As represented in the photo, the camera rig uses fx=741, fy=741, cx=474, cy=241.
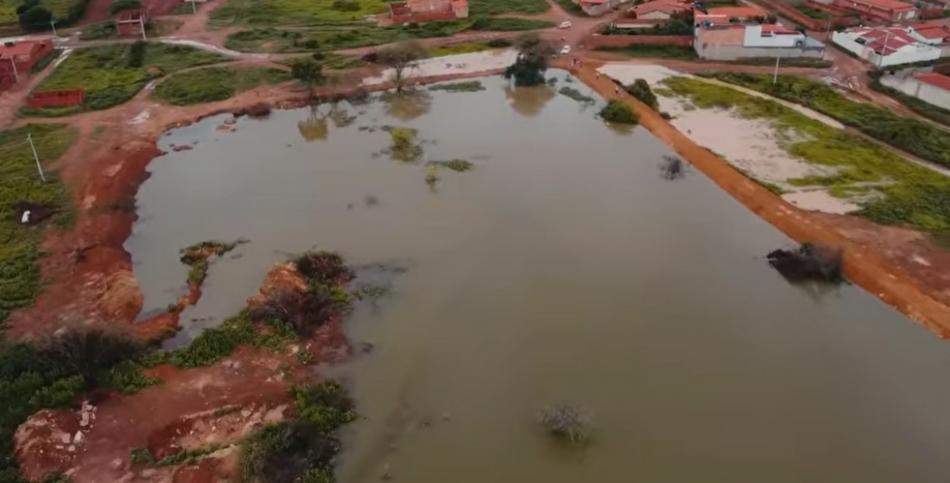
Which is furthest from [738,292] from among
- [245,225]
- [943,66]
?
[943,66]

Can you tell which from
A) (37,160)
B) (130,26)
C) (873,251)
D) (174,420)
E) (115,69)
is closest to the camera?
(174,420)

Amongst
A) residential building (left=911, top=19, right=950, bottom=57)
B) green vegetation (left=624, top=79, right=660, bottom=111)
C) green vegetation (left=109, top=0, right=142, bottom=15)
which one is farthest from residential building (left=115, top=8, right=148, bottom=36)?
residential building (left=911, top=19, right=950, bottom=57)

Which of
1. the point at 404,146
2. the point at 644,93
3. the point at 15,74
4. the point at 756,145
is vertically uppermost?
the point at 15,74

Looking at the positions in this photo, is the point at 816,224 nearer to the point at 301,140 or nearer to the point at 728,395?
the point at 728,395

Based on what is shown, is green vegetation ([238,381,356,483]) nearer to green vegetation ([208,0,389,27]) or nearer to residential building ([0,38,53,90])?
residential building ([0,38,53,90])

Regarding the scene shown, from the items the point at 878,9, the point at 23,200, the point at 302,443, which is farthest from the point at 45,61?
the point at 878,9

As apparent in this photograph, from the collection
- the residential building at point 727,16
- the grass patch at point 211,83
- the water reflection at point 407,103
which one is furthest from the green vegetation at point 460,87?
the residential building at point 727,16

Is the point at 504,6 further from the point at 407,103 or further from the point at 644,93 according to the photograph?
the point at 644,93
